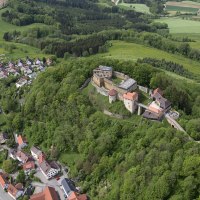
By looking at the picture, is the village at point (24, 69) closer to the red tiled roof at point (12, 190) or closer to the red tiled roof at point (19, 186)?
the red tiled roof at point (19, 186)

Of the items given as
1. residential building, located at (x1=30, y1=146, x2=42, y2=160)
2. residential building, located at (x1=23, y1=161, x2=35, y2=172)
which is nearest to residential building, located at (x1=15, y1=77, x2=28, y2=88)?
residential building, located at (x1=30, y1=146, x2=42, y2=160)

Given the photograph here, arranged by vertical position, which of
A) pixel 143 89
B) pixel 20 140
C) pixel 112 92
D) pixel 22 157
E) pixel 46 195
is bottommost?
pixel 22 157

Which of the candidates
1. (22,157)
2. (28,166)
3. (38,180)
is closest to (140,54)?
(22,157)

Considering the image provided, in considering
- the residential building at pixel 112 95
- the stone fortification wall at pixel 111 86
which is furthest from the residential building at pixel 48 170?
the stone fortification wall at pixel 111 86

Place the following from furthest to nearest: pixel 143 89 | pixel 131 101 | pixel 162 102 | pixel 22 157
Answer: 1. pixel 143 89
2. pixel 22 157
3. pixel 131 101
4. pixel 162 102

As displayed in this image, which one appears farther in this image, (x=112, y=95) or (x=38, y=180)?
(x=112, y=95)

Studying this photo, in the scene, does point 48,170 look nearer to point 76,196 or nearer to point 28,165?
point 28,165
